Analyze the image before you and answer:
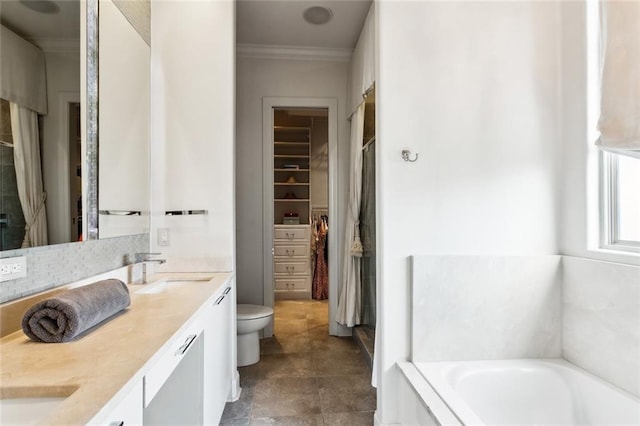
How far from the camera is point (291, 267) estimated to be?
15.5 ft

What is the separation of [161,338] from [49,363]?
0.90 ft

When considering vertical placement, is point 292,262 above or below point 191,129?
below

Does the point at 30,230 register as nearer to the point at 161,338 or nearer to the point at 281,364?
the point at 161,338

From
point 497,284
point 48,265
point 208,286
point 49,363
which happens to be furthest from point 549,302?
point 48,265

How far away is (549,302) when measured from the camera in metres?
1.85

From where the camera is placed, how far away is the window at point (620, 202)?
62.1 inches

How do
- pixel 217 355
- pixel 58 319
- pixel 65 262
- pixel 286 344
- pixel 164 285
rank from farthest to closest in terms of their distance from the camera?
pixel 286 344
pixel 164 285
pixel 217 355
pixel 65 262
pixel 58 319

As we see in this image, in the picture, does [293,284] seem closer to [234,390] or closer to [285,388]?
[285,388]

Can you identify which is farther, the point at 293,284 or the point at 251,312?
the point at 293,284

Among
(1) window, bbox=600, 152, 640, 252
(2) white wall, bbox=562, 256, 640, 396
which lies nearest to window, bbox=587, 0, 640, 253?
(1) window, bbox=600, 152, 640, 252

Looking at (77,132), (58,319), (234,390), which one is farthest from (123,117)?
(234,390)

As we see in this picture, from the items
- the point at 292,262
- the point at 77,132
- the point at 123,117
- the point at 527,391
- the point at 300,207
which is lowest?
the point at 527,391

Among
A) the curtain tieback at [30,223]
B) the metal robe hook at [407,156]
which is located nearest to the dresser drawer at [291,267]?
the metal robe hook at [407,156]

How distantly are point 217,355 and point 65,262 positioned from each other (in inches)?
34.2
